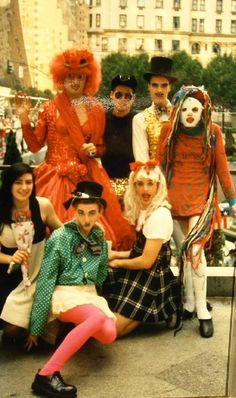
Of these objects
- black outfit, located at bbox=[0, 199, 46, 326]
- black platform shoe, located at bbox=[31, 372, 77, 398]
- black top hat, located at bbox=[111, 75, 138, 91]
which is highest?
black top hat, located at bbox=[111, 75, 138, 91]

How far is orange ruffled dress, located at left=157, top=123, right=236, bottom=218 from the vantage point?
4074mm

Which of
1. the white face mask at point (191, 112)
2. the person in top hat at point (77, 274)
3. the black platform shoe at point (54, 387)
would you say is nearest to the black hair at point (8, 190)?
the person in top hat at point (77, 274)

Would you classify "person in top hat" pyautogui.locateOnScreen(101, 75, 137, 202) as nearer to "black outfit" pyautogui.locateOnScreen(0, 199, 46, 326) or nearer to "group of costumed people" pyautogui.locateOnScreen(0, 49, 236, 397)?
"group of costumed people" pyautogui.locateOnScreen(0, 49, 236, 397)

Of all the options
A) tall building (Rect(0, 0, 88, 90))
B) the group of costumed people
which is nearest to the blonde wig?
the group of costumed people

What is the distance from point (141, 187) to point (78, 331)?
0.92 metres

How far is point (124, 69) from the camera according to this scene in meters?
30.3

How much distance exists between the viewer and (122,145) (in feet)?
14.4

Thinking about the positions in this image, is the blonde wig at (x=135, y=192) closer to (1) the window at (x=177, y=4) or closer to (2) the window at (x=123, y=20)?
(1) the window at (x=177, y=4)

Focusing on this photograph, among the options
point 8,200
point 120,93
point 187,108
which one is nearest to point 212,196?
point 187,108

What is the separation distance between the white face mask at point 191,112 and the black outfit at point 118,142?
0.49 m

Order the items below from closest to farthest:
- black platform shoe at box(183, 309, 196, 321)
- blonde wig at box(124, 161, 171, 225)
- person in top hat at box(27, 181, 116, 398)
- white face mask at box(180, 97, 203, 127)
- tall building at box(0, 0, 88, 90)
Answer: person in top hat at box(27, 181, 116, 398), blonde wig at box(124, 161, 171, 225), white face mask at box(180, 97, 203, 127), black platform shoe at box(183, 309, 196, 321), tall building at box(0, 0, 88, 90)

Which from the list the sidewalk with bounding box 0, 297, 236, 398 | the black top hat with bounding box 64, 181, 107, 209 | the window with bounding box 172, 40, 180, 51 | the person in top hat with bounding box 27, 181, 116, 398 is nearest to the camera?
the sidewalk with bounding box 0, 297, 236, 398

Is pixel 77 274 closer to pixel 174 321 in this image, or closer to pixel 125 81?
pixel 174 321

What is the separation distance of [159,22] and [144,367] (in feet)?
60.6
